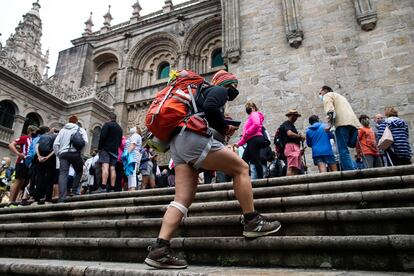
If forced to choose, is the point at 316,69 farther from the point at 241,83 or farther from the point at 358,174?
the point at 358,174

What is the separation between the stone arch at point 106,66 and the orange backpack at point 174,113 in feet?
69.7

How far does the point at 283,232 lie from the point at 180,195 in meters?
1.15

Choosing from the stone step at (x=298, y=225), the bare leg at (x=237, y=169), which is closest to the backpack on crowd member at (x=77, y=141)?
the stone step at (x=298, y=225)

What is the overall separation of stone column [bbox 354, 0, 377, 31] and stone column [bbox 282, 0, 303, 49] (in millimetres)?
1929

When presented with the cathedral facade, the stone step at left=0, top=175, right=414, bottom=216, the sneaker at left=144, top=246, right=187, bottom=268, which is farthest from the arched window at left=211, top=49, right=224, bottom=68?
the sneaker at left=144, top=246, right=187, bottom=268

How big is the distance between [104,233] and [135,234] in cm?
56

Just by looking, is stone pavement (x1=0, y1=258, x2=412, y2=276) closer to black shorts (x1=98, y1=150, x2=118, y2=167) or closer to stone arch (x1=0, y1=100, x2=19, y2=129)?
black shorts (x1=98, y1=150, x2=118, y2=167)

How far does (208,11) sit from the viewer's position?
20.6 meters

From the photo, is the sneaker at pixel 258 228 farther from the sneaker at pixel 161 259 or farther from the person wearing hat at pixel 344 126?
the person wearing hat at pixel 344 126

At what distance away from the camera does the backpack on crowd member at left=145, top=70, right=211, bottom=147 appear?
9.37ft

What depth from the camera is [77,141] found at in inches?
249

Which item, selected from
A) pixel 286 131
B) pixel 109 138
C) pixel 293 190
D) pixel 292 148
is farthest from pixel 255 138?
pixel 109 138

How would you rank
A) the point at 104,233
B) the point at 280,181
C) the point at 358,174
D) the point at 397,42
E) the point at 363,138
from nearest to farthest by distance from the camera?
the point at 104,233 < the point at 358,174 < the point at 280,181 < the point at 363,138 < the point at 397,42

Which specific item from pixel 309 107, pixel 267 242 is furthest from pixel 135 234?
pixel 309 107
